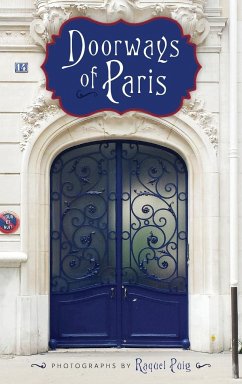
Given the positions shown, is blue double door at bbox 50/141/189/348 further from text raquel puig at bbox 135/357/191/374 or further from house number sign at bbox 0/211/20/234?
text raquel puig at bbox 135/357/191/374

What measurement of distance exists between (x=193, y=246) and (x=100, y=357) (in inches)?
85.2

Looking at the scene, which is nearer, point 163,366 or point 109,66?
point 163,366

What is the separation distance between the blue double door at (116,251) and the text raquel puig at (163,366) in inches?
43.0

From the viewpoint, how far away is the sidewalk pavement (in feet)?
47.5

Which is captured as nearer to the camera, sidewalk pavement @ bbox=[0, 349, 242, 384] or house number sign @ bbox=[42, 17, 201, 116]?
sidewalk pavement @ bbox=[0, 349, 242, 384]

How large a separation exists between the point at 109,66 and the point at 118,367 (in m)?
4.41

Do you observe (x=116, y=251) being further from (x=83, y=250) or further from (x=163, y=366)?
(x=163, y=366)

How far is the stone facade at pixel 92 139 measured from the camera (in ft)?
54.1

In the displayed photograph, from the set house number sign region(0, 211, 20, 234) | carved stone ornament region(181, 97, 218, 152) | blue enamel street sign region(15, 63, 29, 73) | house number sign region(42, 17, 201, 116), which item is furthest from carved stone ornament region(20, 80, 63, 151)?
carved stone ornament region(181, 97, 218, 152)

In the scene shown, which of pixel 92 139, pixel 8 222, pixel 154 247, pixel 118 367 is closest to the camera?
pixel 118 367

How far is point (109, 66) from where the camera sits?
16.7 meters

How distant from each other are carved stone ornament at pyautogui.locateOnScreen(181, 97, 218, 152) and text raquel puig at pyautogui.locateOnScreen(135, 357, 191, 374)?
10.6 feet

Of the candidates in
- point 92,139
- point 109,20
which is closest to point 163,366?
point 92,139

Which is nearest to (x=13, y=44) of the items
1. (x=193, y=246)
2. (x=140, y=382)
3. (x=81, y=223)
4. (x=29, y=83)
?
(x=29, y=83)
